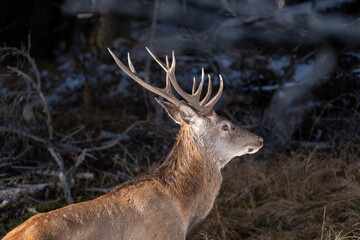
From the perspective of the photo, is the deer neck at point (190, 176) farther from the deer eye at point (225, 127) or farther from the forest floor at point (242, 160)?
the forest floor at point (242, 160)

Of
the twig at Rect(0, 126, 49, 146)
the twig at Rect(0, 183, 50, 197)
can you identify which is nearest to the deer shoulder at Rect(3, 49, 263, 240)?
the twig at Rect(0, 183, 50, 197)

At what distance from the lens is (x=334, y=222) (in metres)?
4.72

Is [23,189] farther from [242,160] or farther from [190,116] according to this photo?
[242,160]

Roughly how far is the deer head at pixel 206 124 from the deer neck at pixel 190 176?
2.9 inches

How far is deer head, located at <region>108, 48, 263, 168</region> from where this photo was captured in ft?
11.7

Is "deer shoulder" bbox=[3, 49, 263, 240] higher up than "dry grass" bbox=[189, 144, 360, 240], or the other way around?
"deer shoulder" bbox=[3, 49, 263, 240]

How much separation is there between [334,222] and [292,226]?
1.47 ft

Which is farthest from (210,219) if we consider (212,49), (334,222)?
(212,49)

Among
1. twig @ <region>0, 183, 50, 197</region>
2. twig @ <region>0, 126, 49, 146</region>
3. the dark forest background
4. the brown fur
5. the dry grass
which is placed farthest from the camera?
twig @ <region>0, 126, 49, 146</region>

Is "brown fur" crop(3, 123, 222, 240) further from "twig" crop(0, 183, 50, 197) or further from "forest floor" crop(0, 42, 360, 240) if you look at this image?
"twig" crop(0, 183, 50, 197)

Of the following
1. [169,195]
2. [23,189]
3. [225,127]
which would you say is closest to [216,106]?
[23,189]

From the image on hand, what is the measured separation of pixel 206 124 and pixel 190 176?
0.48 metres

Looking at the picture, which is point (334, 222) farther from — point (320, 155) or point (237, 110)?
point (237, 110)

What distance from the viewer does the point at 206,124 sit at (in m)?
3.65
